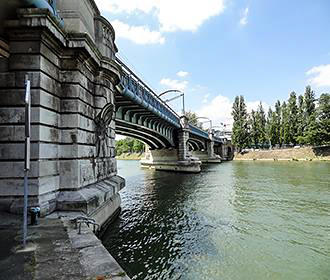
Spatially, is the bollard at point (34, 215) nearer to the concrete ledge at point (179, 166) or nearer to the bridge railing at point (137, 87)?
the bridge railing at point (137, 87)

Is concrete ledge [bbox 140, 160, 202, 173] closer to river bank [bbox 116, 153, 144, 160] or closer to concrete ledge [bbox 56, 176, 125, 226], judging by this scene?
concrete ledge [bbox 56, 176, 125, 226]

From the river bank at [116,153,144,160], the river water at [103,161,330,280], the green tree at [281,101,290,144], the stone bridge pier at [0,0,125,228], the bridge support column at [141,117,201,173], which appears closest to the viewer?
the stone bridge pier at [0,0,125,228]

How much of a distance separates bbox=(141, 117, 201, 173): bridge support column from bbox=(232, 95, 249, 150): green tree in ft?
155

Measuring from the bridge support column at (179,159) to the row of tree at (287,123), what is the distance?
143 feet

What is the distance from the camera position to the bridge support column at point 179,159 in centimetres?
3847

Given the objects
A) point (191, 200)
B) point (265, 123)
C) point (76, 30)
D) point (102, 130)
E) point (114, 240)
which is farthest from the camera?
point (265, 123)

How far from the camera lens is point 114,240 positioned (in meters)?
9.25

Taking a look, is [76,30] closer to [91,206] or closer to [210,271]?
[91,206]

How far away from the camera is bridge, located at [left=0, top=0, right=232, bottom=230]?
657 centimetres

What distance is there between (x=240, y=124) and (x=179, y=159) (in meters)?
54.4

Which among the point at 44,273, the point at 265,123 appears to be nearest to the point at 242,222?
the point at 44,273

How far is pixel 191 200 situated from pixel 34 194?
12.1 m

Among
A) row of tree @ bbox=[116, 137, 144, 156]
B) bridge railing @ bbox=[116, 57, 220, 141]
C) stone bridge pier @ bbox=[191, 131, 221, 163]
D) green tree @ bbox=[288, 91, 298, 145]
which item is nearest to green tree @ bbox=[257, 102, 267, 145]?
green tree @ bbox=[288, 91, 298, 145]

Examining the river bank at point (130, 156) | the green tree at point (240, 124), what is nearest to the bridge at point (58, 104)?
the green tree at point (240, 124)
